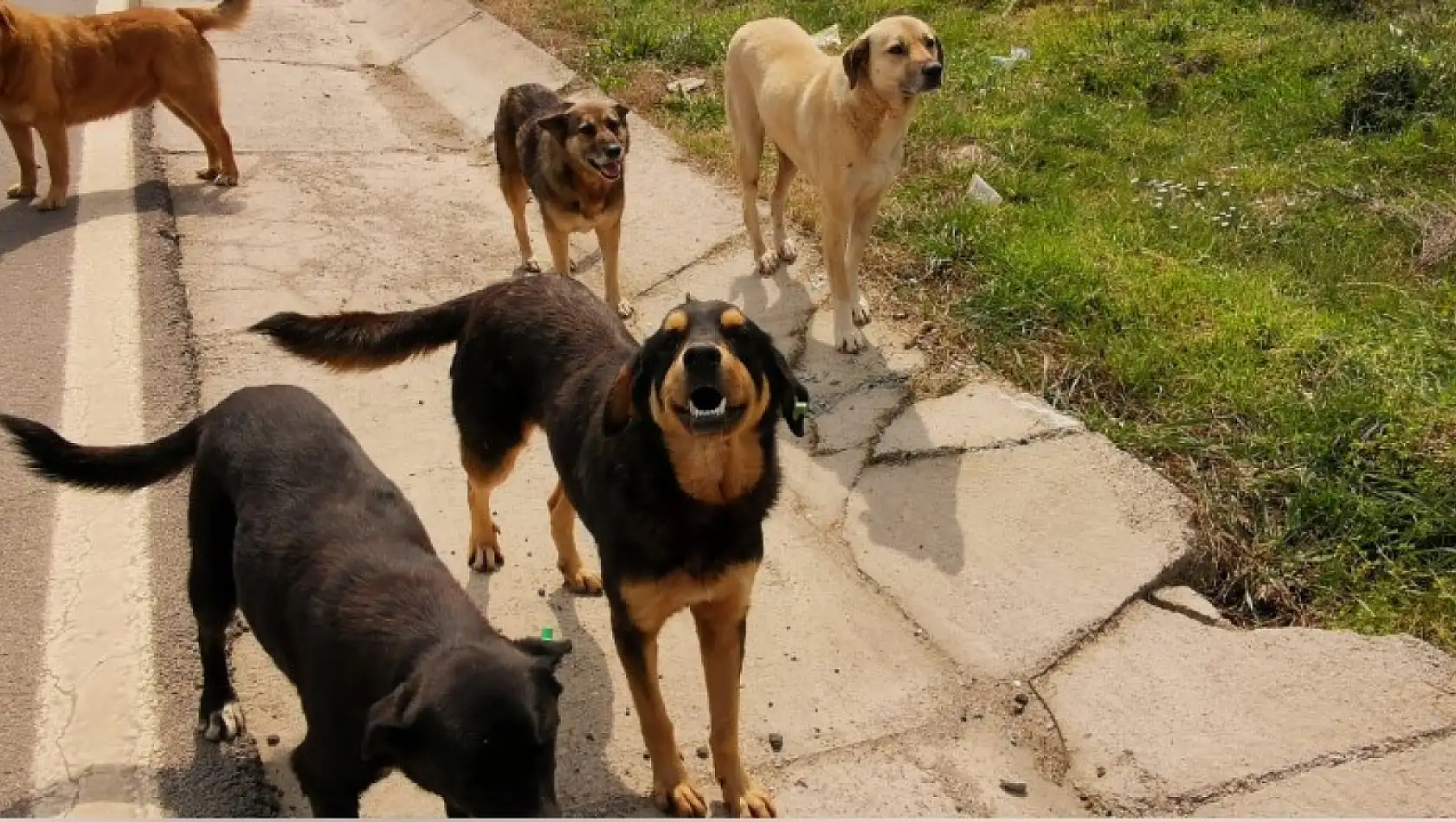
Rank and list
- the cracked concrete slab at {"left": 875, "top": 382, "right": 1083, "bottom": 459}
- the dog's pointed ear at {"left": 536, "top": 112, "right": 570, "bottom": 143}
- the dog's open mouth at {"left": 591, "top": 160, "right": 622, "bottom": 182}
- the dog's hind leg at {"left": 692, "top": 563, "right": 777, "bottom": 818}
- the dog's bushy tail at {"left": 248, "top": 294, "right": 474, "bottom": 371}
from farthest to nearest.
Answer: the dog's pointed ear at {"left": 536, "top": 112, "right": 570, "bottom": 143}, the dog's open mouth at {"left": 591, "top": 160, "right": 622, "bottom": 182}, the cracked concrete slab at {"left": 875, "top": 382, "right": 1083, "bottom": 459}, the dog's bushy tail at {"left": 248, "top": 294, "right": 474, "bottom": 371}, the dog's hind leg at {"left": 692, "top": 563, "right": 777, "bottom": 818}

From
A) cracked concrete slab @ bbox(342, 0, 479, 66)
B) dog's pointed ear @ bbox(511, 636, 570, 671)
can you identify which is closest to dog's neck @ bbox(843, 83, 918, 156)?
dog's pointed ear @ bbox(511, 636, 570, 671)

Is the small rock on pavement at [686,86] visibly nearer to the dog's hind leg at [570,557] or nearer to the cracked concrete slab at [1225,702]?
the dog's hind leg at [570,557]

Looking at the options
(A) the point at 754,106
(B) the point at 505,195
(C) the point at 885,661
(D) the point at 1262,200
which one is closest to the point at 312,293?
(B) the point at 505,195

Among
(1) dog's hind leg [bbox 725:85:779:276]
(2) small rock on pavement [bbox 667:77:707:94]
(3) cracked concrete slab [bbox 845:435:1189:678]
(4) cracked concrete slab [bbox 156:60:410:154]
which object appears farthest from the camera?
(2) small rock on pavement [bbox 667:77:707:94]

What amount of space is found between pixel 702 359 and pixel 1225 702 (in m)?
2.11

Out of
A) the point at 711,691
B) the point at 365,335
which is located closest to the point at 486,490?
the point at 365,335

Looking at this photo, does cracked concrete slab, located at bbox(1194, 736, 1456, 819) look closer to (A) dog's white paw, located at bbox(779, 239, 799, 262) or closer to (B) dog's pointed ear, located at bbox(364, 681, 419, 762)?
(B) dog's pointed ear, located at bbox(364, 681, 419, 762)

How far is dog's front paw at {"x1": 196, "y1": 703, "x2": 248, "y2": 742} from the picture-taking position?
11.8 ft

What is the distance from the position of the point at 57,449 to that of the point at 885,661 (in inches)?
106

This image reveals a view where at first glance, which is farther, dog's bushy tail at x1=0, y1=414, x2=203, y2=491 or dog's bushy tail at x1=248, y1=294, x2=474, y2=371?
dog's bushy tail at x1=248, y1=294, x2=474, y2=371

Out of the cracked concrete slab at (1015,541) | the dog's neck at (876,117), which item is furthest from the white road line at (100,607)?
the dog's neck at (876,117)

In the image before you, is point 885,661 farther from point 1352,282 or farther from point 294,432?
point 1352,282

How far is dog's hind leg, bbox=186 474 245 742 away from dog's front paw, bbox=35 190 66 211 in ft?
16.3

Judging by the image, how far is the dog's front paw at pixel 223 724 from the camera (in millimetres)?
3607
